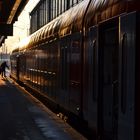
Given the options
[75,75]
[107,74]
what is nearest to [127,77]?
[107,74]

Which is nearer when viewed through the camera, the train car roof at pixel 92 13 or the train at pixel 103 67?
the train at pixel 103 67

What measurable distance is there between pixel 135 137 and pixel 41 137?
5.14 metres

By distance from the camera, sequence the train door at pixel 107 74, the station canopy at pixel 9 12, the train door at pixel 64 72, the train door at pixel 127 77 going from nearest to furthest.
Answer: the train door at pixel 127 77, the train door at pixel 107 74, the train door at pixel 64 72, the station canopy at pixel 9 12

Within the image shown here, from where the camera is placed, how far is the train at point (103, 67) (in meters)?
7.77

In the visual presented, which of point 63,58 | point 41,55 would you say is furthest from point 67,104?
point 41,55

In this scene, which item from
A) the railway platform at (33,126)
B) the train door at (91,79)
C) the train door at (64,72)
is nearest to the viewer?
the train door at (91,79)

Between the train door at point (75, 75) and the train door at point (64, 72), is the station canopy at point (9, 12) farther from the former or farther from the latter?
the train door at point (75, 75)

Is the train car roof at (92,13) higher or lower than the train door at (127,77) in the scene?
higher

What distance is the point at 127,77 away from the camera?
26.0ft

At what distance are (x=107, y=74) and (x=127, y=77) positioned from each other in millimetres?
2091

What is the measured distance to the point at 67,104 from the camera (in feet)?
49.4

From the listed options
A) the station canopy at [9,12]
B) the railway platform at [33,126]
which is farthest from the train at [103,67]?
the station canopy at [9,12]

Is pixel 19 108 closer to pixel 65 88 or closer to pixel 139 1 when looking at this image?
pixel 65 88

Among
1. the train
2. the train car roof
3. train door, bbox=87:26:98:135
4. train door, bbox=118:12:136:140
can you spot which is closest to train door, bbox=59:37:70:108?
the train
